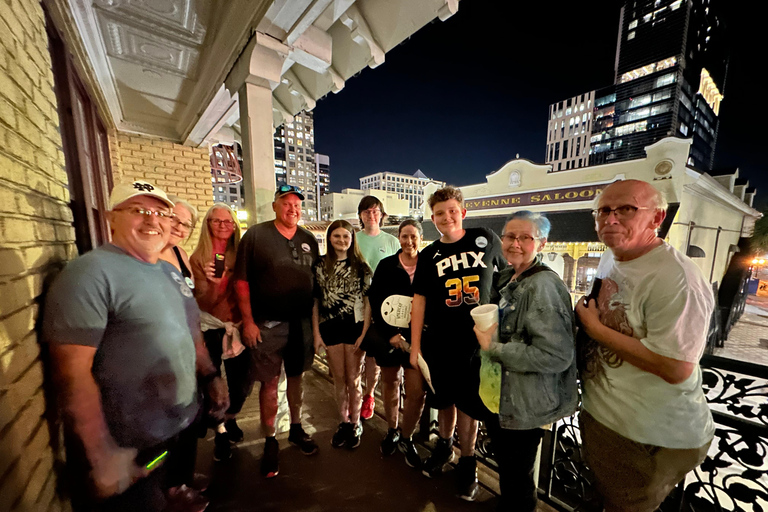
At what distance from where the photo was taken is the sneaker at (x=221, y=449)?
98.1 inches

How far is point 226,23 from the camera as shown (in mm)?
3006

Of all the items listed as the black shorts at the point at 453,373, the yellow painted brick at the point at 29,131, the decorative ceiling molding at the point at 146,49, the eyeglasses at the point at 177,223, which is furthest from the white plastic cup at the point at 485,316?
→ the decorative ceiling molding at the point at 146,49

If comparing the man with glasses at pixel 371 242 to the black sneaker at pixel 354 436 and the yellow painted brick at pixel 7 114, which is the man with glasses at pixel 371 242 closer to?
the black sneaker at pixel 354 436

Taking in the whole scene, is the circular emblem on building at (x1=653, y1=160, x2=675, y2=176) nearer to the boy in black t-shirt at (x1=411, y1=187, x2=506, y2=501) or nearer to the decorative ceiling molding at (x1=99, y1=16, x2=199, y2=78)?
the boy in black t-shirt at (x1=411, y1=187, x2=506, y2=501)

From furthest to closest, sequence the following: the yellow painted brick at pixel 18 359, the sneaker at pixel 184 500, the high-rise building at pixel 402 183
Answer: the high-rise building at pixel 402 183, the sneaker at pixel 184 500, the yellow painted brick at pixel 18 359

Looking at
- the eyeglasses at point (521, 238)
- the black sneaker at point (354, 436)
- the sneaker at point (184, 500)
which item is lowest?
the black sneaker at point (354, 436)

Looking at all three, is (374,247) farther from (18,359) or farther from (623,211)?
(18,359)

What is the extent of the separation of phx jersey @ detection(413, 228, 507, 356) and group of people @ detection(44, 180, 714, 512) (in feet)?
0.04

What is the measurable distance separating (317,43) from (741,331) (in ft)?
75.8

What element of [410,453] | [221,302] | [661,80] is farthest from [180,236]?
[661,80]

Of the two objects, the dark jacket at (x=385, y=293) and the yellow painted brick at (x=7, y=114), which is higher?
the yellow painted brick at (x=7, y=114)

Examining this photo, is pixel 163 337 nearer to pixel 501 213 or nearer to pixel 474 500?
pixel 474 500

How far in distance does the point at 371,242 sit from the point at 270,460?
238 centimetres

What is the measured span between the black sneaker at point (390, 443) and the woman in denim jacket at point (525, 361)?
1.03 meters
